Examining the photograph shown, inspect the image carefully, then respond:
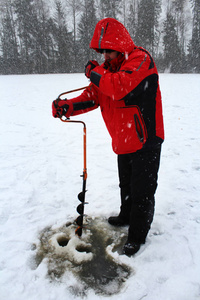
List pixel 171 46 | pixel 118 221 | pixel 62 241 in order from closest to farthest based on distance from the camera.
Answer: pixel 62 241, pixel 118 221, pixel 171 46

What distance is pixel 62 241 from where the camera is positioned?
8.09 ft

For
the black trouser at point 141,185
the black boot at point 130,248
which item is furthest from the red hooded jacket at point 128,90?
the black boot at point 130,248

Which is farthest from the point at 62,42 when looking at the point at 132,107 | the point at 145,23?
the point at 132,107

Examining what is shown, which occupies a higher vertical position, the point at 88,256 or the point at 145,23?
the point at 145,23

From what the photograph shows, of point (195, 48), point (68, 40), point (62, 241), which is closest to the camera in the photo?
point (62, 241)

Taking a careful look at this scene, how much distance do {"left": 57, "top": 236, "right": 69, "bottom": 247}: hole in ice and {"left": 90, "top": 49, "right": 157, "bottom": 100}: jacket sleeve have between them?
165 centimetres

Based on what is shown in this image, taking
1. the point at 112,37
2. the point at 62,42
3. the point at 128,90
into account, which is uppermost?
the point at 62,42

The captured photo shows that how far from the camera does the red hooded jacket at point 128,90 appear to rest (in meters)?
1.78

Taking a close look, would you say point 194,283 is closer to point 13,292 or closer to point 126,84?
point 13,292

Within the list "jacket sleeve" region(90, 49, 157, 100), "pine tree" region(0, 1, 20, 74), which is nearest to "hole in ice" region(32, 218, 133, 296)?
"jacket sleeve" region(90, 49, 157, 100)

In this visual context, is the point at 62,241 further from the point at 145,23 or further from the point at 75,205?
the point at 145,23

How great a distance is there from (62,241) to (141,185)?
1.10m

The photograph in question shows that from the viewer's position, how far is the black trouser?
6.84 ft

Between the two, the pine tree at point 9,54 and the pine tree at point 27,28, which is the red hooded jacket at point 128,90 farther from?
the pine tree at point 9,54
